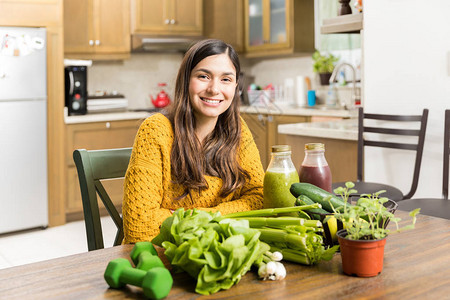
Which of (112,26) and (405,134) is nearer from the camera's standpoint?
(405,134)

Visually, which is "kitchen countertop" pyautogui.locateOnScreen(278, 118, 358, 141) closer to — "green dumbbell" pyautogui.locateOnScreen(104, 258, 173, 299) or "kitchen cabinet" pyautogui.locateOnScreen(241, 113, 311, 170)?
"kitchen cabinet" pyautogui.locateOnScreen(241, 113, 311, 170)

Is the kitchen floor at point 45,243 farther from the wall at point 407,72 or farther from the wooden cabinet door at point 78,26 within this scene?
the wall at point 407,72

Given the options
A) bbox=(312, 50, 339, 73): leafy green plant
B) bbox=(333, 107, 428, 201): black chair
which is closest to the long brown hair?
bbox=(333, 107, 428, 201): black chair

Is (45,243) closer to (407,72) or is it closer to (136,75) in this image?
(136,75)

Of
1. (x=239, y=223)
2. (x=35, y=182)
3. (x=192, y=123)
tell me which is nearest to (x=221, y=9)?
(x=35, y=182)

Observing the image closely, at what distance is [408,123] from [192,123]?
6.11 feet

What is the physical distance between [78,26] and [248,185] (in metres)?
3.39

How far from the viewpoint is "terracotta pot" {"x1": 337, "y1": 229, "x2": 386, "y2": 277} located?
97 centimetres

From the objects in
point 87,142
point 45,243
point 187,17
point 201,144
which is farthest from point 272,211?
point 187,17

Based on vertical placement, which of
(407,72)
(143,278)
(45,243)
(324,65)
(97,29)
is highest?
(97,29)

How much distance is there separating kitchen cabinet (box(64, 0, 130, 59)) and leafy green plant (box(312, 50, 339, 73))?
1.69 metres

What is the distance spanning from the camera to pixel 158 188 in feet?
4.79

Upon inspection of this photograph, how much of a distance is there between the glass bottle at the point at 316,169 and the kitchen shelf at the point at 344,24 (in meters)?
2.24

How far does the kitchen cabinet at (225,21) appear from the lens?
17.1 feet
